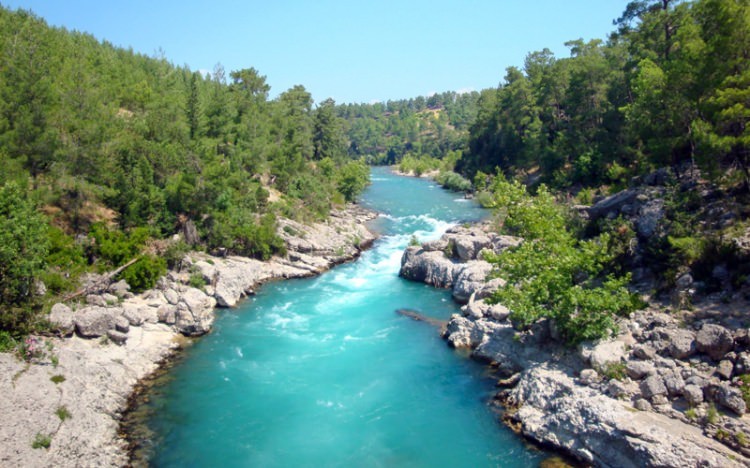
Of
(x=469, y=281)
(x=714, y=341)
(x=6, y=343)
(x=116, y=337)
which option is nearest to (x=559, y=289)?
(x=714, y=341)

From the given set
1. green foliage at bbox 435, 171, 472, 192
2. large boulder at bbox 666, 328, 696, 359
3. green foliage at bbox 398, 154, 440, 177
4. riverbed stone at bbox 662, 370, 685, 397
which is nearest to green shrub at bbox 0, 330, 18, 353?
Answer: riverbed stone at bbox 662, 370, 685, 397

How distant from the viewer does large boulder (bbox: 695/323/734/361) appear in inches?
637

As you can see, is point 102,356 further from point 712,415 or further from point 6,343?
point 712,415

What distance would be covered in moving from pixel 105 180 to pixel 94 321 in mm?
11612

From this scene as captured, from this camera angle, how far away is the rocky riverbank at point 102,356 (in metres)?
15.3

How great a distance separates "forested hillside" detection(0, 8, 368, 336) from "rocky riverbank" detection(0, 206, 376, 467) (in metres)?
1.71

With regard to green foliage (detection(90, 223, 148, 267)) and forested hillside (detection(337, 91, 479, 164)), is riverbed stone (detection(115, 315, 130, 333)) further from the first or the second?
forested hillside (detection(337, 91, 479, 164))

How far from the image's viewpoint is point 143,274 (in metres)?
26.9

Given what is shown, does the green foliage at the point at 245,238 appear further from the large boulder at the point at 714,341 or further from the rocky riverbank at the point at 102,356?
the large boulder at the point at 714,341

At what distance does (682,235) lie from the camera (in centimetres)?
2216

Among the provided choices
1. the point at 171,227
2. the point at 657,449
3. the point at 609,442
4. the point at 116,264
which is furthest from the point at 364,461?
the point at 171,227

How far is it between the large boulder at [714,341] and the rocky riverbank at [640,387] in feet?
0.09

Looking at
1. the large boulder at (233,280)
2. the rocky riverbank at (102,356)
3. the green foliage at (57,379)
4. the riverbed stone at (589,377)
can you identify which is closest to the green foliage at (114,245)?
the rocky riverbank at (102,356)

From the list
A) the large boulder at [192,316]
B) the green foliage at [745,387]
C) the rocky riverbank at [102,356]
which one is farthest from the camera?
the large boulder at [192,316]
